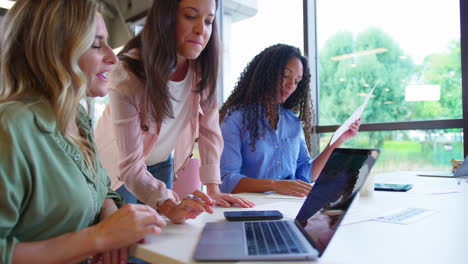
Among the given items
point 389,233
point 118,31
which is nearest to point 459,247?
point 389,233

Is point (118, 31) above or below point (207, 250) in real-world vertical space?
above

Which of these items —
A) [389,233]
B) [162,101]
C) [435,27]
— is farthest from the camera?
[435,27]

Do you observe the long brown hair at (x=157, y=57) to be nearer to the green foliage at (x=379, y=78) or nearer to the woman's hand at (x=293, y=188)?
the woman's hand at (x=293, y=188)

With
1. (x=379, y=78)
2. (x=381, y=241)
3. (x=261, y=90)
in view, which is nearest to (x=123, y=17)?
(x=379, y=78)

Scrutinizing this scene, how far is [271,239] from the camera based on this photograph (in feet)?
2.32

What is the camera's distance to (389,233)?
0.80m

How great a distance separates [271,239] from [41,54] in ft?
2.07

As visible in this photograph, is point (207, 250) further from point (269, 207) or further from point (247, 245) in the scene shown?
point (269, 207)

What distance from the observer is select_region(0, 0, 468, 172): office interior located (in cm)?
237

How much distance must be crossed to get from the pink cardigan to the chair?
0.19m

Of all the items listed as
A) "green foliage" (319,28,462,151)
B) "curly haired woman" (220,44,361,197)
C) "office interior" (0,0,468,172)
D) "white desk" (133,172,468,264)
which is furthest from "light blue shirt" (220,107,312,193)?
"green foliage" (319,28,462,151)

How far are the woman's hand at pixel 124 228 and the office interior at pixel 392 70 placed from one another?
2014mm

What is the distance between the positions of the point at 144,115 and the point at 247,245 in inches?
31.4

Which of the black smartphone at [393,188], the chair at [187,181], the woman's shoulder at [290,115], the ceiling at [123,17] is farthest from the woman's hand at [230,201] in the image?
the ceiling at [123,17]
